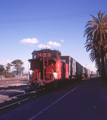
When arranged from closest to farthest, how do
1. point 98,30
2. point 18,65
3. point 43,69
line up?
1. point 43,69
2. point 98,30
3. point 18,65

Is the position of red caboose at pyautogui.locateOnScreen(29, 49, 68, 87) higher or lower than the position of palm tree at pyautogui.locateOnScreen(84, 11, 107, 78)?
lower

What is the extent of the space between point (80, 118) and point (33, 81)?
29.8 ft

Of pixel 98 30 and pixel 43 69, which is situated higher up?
pixel 98 30

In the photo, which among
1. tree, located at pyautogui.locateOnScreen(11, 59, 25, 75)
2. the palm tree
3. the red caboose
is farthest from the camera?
tree, located at pyautogui.locateOnScreen(11, 59, 25, 75)

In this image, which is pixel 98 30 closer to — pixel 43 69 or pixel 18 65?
pixel 43 69

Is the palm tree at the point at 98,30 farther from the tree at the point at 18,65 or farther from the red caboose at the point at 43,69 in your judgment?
the tree at the point at 18,65

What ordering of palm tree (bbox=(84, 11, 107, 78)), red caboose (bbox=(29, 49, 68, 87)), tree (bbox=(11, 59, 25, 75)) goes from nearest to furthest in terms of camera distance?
red caboose (bbox=(29, 49, 68, 87)) < palm tree (bbox=(84, 11, 107, 78)) < tree (bbox=(11, 59, 25, 75))

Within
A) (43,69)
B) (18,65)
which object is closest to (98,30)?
(43,69)

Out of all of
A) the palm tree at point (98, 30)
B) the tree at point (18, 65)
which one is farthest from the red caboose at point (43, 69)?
the tree at point (18, 65)

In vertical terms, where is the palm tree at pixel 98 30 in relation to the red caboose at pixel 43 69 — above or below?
above

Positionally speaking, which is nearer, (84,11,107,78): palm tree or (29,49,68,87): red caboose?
(29,49,68,87): red caboose

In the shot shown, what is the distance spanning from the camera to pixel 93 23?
27.4 meters

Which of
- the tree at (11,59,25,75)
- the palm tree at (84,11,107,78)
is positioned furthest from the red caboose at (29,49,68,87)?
the tree at (11,59,25,75)

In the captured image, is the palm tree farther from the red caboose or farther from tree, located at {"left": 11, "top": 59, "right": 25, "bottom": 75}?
tree, located at {"left": 11, "top": 59, "right": 25, "bottom": 75}
